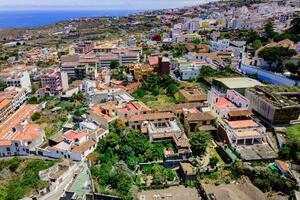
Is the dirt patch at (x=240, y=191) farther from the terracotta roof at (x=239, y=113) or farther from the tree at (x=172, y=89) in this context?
the tree at (x=172, y=89)

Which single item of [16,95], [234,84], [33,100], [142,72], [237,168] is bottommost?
[33,100]

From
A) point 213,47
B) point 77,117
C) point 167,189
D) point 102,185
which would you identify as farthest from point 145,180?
point 213,47

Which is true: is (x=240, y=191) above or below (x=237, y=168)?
below

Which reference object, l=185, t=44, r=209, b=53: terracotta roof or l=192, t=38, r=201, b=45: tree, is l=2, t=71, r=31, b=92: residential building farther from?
l=192, t=38, r=201, b=45: tree

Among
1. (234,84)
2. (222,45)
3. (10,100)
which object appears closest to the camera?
(234,84)

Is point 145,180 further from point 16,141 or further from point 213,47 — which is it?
point 213,47

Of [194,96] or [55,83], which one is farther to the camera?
[55,83]

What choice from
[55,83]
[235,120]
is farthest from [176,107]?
[55,83]

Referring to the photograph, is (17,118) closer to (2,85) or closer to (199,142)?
(2,85)

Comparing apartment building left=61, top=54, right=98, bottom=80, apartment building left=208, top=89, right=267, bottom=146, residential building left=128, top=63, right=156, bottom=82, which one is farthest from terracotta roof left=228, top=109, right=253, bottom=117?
apartment building left=61, top=54, right=98, bottom=80
